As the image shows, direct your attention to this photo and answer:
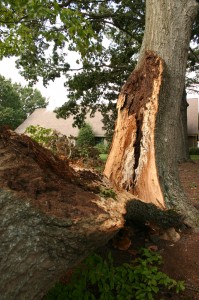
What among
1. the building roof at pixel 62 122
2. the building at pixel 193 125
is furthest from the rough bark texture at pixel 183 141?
the building roof at pixel 62 122

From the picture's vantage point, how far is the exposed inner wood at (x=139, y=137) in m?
3.83

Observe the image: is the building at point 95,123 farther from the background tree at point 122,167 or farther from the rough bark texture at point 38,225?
the rough bark texture at point 38,225

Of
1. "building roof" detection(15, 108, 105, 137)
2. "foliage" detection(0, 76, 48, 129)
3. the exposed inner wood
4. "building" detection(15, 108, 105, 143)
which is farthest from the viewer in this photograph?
"foliage" detection(0, 76, 48, 129)

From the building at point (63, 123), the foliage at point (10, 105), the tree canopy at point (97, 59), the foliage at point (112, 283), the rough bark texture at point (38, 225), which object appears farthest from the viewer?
the foliage at point (10, 105)

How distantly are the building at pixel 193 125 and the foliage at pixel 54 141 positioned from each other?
1234 inches

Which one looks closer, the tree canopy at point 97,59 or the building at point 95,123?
the tree canopy at point 97,59

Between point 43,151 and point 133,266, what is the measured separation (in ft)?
5.28

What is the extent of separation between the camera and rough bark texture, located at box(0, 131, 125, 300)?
A: 196 cm

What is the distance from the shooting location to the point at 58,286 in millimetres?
2838

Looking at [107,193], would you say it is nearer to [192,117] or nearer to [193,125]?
[193,125]

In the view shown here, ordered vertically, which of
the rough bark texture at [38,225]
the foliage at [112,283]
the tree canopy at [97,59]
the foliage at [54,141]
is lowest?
the foliage at [112,283]

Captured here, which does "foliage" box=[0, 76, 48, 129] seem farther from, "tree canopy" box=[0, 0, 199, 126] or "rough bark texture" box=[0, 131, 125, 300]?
"rough bark texture" box=[0, 131, 125, 300]

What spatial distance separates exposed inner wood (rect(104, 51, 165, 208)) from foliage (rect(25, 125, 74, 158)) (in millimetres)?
612

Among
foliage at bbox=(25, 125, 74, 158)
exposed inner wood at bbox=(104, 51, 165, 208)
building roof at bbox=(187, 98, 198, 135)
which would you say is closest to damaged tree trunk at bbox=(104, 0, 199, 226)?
exposed inner wood at bbox=(104, 51, 165, 208)
